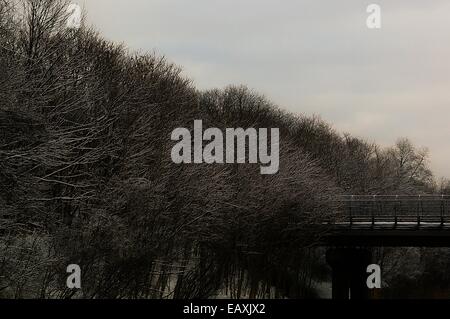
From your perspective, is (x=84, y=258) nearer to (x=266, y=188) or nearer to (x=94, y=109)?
(x=94, y=109)

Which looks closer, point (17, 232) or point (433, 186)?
point (17, 232)

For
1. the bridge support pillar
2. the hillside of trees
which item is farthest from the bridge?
the hillside of trees

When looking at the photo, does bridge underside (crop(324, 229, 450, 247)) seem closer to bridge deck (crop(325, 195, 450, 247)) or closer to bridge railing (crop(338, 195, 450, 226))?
bridge deck (crop(325, 195, 450, 247))

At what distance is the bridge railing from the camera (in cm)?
4519

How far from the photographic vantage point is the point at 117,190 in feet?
87.0

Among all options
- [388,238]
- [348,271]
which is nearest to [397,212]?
[388,238]

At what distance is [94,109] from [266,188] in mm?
12032

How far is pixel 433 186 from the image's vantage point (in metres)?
109

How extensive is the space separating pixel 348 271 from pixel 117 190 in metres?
23.3

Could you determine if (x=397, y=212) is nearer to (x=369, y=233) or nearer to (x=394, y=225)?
(x=394, y=225)

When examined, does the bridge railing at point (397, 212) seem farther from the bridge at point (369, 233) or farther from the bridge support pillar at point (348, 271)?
the bridge support pillar at point (348, 271)

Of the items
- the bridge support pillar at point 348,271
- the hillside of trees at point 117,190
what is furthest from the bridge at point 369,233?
the hillside of trees at point 117,190
